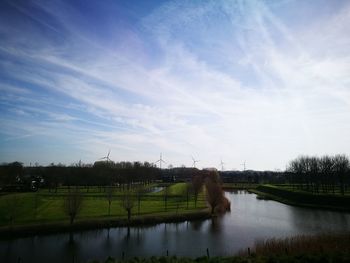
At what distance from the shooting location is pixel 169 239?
40.4 m

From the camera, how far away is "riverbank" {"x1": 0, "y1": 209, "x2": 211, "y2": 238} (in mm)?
42059

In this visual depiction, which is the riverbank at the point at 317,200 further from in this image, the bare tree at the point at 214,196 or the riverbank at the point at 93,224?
the riverbank at the point at 93,224

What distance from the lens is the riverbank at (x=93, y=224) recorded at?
42059 millimetres

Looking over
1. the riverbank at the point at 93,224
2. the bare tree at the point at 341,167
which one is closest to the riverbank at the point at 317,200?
the bare tree at the point at 341,167

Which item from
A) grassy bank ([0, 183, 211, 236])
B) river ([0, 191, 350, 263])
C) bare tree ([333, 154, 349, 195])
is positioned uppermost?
bare tree ([333, 154, 349, 195])

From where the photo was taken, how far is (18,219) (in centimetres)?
4812

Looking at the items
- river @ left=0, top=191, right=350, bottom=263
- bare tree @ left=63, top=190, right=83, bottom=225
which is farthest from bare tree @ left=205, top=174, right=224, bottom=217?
bare tree @ left=63, top=190, right=83, bottom=225

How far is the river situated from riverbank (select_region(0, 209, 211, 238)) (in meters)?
1.56

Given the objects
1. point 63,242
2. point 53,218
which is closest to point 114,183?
point 53,218

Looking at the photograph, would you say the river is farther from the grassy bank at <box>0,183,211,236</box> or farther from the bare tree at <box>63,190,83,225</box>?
the bare tree at <box>63,190,83,225</box>

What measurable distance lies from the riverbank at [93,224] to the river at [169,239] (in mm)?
1556

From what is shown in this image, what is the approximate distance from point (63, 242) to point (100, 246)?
5257 millimetres

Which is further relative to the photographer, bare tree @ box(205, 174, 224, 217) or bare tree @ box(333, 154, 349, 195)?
bare tree @ box(333, 154, 349, 195)

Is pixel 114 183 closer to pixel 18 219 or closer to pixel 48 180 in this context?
pixel 48 180
